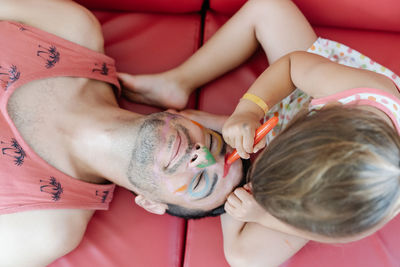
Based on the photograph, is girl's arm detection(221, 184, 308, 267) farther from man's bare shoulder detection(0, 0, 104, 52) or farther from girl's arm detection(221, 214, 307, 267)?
man's bare shoulder detection(0, 0, 104, 52)

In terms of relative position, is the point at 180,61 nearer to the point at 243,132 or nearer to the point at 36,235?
the point at 243,132

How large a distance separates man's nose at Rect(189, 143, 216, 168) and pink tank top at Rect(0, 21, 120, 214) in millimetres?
338

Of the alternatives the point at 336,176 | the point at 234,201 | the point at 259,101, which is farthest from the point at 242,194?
the point at 336,176

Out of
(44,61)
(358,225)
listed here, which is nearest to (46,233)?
(44,61)

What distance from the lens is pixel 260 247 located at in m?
0.95

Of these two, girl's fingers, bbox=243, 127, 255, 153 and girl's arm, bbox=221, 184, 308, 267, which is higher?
girl's fingers, bbox=243, 127, 255, 153

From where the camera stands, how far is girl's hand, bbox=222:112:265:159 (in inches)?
29.0

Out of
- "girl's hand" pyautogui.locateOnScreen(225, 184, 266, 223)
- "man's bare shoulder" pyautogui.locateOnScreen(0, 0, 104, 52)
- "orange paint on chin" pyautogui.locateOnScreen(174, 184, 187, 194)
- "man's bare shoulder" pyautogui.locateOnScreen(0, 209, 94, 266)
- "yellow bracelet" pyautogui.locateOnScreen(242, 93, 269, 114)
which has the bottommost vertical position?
"man's bare shoulder" pyautogui.locateOnScreen(0, 209, 94, 266)

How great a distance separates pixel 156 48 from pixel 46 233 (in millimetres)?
707

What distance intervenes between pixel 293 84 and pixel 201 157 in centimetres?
32

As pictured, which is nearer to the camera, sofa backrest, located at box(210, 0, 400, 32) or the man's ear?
the man's ear

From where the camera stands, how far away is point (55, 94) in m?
0.96

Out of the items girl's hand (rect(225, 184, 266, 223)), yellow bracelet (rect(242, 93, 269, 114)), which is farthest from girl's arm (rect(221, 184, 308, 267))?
yellow bracelet (rect(242, 93, 269, 114))

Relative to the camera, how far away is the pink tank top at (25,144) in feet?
2.91
